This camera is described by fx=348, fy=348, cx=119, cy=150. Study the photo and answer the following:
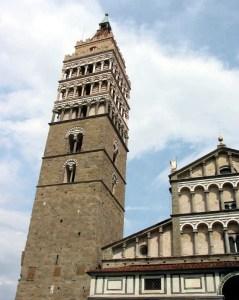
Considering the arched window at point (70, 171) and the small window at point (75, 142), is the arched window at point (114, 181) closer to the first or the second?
the arched window at point (70, 171)

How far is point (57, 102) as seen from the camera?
34.1 meters

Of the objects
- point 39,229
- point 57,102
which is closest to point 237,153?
point 39,229

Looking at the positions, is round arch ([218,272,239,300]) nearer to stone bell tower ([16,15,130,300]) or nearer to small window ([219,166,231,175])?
small window ([219,166,231,175])

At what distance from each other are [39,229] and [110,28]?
29.2 m

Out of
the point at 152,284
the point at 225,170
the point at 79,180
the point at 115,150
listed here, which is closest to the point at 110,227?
the point at 79,180

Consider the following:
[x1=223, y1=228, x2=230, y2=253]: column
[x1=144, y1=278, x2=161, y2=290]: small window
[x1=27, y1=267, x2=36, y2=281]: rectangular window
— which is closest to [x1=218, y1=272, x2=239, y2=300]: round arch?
[x1=223, y1=228, x2=230, y2=253]: column

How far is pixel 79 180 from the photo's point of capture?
27.3 m

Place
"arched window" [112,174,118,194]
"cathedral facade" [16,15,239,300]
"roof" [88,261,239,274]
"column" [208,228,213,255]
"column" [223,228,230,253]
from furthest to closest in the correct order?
"arched window" [112,174,118,194], "column" [208,228,213,255], "column" [223,228,230,253], "cathedral facade" [16,15,239,300], "roof" [88,261,239,274]

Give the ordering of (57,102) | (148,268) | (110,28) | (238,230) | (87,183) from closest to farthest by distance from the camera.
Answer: (148,268)
(238,230)
(87,183)
(57,102)
(110,28)

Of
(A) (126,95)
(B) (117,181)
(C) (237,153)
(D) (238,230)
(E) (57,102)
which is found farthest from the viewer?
(A) (126,95)

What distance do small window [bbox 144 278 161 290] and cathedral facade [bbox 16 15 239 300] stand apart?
6 centimetres

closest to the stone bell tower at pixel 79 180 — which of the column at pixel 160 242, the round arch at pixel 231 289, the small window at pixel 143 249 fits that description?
the small window at pixel 143 249

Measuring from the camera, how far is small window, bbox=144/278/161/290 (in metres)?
19.2

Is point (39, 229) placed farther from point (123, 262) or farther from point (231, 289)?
point (231, 289)
